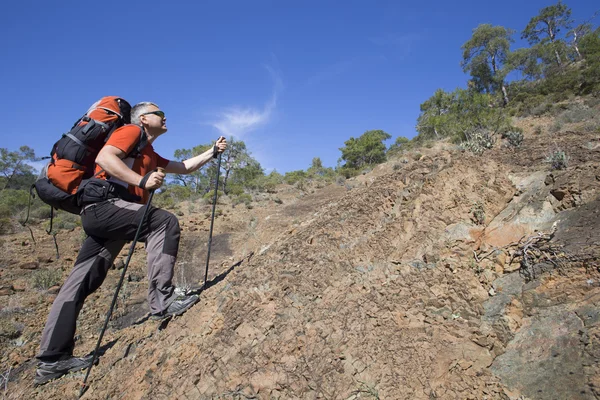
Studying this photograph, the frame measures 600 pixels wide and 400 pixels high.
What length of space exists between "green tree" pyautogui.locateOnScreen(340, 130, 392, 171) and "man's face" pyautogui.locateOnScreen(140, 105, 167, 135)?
22878mm

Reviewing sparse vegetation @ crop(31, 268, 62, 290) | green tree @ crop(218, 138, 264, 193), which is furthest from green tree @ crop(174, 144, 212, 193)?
sparse vegetation @ crop(31, 268, 62, 290)

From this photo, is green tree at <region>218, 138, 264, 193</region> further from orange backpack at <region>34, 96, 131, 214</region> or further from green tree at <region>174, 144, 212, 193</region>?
orange backpack at <region>34, 96, 131, 214</region>

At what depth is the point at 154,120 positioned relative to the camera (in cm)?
297

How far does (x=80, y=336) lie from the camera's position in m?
3.74

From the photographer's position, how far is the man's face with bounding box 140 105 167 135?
2.95 meters

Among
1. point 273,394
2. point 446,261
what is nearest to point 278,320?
point 273,394

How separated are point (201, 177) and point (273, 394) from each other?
25.9 m

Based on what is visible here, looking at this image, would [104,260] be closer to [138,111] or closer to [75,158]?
[75,158]

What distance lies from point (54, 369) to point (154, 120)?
2367 millimetres

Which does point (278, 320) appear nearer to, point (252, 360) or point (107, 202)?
point (252, 360)

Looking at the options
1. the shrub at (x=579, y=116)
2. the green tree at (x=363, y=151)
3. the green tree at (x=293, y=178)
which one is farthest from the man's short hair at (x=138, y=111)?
the green tree at (x=363, y=151)

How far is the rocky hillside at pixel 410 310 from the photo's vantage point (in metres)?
1.74

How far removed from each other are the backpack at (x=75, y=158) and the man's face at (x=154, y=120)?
0.18 meters

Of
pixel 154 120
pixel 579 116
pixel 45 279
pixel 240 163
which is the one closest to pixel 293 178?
pixel 240 163
